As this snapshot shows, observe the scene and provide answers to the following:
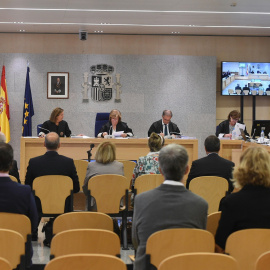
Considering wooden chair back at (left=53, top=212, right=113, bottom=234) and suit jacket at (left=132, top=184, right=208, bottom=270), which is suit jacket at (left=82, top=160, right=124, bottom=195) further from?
suit jacket at (left=132, top=184, right=208, bottom=270)

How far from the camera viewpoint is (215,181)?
5570mm

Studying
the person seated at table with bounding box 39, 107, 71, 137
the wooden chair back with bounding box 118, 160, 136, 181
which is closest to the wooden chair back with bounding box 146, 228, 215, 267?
the wooden chair back with bounding box 118, 160, 136, 181

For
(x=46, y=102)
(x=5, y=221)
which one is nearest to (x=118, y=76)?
(x=46, y=102)

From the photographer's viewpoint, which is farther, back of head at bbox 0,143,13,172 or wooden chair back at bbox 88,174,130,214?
wooden chair back at bbox 88,174,130,214

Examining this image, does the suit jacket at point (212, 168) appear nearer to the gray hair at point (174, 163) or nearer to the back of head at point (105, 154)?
the back of head at point (105, 154)

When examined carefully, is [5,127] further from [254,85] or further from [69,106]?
[254,85]

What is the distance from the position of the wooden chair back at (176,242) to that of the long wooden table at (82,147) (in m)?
5.88

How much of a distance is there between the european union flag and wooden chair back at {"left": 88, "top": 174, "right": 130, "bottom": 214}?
687 cm

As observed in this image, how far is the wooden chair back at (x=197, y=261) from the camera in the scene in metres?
2.59

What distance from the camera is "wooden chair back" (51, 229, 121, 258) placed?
3.22m

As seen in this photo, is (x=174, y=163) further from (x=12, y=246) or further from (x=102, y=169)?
(x=102, y=169)

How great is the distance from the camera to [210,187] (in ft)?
18.3

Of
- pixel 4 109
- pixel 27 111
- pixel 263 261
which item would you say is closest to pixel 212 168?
pixel 263 261

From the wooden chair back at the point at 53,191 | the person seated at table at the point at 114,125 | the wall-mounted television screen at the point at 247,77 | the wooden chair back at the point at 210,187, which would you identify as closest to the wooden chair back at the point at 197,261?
the wooden chair back at the point at 210,187
